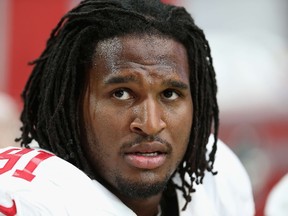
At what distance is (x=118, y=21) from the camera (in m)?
1.45

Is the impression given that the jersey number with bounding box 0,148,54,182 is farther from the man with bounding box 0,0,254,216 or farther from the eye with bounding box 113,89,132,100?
the eye with bounding box 113,89,132,100

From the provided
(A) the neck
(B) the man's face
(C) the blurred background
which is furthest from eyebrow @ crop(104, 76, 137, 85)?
(C) the blurred background

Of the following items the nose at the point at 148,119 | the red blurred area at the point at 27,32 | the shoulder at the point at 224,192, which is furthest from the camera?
the red blurred area at the point at 27,32

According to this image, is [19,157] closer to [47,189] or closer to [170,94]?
[47,189]

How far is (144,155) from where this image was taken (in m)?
1.42

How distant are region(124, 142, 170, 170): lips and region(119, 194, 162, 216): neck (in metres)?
0.09

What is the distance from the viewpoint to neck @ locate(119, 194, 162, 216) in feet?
4.88

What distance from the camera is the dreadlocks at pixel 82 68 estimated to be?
1.46 m

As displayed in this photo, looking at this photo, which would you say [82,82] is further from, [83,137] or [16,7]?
[16,7]

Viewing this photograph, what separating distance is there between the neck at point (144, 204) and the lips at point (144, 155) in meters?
0.09

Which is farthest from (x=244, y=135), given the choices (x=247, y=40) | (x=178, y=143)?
(x=178, y=143)

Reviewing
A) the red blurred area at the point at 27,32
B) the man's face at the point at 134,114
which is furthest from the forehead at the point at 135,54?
the red blurred area at the point at 27,32

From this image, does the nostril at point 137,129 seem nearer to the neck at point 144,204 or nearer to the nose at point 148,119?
the nose at point 148,119

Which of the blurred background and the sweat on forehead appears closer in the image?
the sweat on forehead
